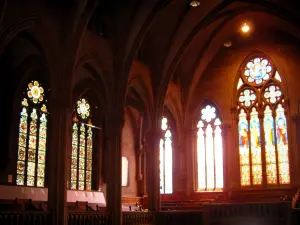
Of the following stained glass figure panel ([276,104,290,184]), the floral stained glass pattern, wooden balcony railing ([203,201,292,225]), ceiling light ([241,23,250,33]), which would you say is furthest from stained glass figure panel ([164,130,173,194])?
wooden balcony railing ([203,201,292,225])

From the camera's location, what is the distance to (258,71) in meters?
23.7

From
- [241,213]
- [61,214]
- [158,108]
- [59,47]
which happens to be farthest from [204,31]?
[61,214]

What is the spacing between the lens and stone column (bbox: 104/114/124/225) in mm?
17609

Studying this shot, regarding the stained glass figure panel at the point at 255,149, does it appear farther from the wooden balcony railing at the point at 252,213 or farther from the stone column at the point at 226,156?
the wooden balcony railing at the point at 252,213

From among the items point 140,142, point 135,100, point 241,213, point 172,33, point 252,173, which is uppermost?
point 172,33

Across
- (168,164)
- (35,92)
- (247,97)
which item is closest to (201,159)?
(168,164)

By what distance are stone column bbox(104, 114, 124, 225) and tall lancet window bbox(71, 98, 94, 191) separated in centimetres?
455

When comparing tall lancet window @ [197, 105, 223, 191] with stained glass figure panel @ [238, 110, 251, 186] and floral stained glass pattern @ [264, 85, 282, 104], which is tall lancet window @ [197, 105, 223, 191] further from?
floral stained glass pattern @ [264, 85, 282, 104]

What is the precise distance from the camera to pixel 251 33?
2388cm

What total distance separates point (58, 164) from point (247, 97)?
12041mm

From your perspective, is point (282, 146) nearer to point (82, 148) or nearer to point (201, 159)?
point (201, 159)

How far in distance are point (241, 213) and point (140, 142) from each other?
436 inches

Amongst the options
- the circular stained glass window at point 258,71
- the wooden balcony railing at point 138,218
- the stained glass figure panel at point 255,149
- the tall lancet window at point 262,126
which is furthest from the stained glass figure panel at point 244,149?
the wooden balcony railing at point 138,218

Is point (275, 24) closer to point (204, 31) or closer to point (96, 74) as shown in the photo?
point (204, 31)
